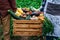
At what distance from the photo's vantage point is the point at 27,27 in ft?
20.3

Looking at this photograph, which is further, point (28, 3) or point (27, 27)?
point (28, 3)

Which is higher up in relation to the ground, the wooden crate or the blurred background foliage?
the wooden crate

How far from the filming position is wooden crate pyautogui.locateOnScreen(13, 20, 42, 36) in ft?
20.2

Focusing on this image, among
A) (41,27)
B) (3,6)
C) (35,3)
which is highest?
(3,6)

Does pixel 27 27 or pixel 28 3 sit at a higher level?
pixel 27 27

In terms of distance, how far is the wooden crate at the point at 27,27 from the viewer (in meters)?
6.17

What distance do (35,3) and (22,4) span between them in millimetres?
522

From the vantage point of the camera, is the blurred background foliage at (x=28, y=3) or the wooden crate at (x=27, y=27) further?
the blurred background foliage at (x=28, y=3)

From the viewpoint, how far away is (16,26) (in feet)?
20.3

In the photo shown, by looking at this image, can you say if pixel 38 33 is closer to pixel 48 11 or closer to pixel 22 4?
pixel 48 11

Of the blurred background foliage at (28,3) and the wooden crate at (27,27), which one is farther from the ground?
the wooden crate at (27,27)

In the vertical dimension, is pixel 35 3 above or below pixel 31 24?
below

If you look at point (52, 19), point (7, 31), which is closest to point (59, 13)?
point (52, 19)

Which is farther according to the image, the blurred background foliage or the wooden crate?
the blurred background foliage
